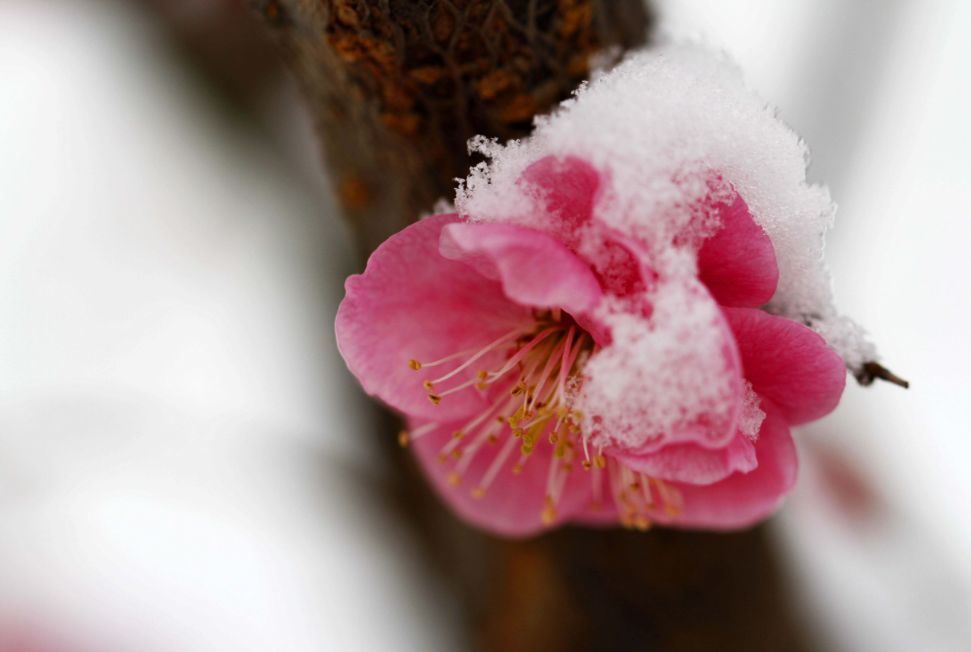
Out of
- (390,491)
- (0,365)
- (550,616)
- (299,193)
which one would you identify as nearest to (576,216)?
(550,616)

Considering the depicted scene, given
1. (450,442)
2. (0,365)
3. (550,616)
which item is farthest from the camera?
(0,365)

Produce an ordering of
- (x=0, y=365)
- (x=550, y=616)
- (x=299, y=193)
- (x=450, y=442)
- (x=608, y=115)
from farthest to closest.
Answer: (x=0, y=365) < (x=299, y=193) < (x=550, y=616) < (x=450, y=442) < (x=608, y=115)

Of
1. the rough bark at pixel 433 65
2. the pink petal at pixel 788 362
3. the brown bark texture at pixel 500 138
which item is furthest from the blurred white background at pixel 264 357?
the pink petal at pixel 788 362

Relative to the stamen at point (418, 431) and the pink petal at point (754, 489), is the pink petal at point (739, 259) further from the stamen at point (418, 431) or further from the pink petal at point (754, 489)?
the stamen at point (418, 431)

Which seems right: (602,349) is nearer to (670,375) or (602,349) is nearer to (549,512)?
(670,375)

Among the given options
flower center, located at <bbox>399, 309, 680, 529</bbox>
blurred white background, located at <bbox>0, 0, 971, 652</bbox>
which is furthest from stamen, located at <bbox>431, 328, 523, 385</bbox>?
blurred white background, located at <bbox>0, 0, 971, 652</bbox>

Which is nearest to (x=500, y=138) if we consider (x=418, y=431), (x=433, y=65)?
(x=433, y=65)

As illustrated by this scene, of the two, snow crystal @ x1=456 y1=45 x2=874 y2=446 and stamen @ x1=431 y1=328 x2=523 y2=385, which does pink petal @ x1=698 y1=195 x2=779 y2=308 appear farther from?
stamen @ x1=431 y1=328 x2=523 y2=385

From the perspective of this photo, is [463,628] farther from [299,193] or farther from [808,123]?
[808,123]
